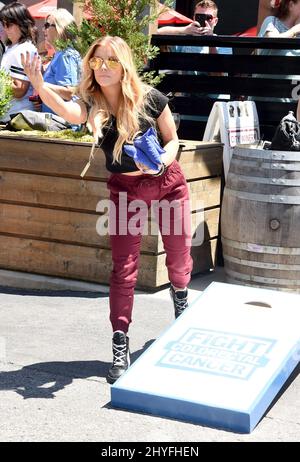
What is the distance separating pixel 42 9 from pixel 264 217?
8.85 meters

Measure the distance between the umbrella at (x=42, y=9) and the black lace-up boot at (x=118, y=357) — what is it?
9288mm

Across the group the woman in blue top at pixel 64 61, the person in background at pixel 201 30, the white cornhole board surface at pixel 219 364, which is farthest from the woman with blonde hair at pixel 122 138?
the person in background at pixel 201 30

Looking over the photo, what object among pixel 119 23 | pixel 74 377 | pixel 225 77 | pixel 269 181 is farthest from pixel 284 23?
pixel 74 377

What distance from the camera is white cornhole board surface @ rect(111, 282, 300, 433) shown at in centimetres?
375

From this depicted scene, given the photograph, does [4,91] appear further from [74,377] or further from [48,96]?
[74,377]

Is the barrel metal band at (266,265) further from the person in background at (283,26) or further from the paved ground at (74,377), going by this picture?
the person in background at (283,26)

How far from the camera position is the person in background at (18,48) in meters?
7.11

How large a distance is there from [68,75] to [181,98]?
101 centimetres

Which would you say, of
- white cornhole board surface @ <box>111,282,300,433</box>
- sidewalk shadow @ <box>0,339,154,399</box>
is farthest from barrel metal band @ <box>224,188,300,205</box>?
sidewalk shadow @ <box>0,339,154,399</box>

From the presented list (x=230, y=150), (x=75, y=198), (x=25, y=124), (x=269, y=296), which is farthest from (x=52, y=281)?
(x=269, y=296)

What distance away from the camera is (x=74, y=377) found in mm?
4398

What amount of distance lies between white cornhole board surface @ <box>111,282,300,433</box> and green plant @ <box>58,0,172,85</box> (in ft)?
8.45

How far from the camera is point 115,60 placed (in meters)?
4.17

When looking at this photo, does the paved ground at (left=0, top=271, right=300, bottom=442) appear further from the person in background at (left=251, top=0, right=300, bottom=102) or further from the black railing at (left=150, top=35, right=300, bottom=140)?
the person in background at (left=251, top=0, right=300, bottom=102)
